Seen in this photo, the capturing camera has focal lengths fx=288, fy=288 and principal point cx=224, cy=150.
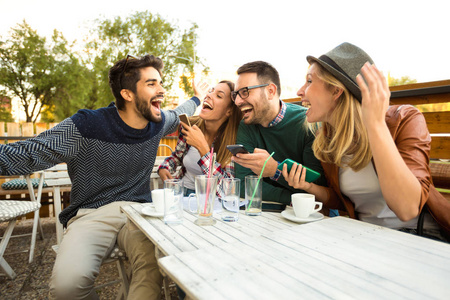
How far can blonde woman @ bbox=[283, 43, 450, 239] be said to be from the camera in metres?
1.18

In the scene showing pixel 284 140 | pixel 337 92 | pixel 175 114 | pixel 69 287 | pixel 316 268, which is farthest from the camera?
pixel 175 114

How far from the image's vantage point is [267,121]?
2.33 meters

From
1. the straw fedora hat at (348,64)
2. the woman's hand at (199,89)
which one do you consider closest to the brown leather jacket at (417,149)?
the straw fedora hat at (348,64)

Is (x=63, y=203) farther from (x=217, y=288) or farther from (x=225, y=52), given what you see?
(x=225, y=52)

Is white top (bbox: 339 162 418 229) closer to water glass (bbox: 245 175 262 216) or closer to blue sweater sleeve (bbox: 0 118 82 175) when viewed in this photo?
water glass (bbox: 245 175 262 216)

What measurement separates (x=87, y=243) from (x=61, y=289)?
0.98 feet

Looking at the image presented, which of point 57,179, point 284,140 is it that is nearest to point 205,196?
point 284,140

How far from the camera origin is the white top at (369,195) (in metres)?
1.52

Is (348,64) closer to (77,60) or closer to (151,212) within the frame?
(151,212)

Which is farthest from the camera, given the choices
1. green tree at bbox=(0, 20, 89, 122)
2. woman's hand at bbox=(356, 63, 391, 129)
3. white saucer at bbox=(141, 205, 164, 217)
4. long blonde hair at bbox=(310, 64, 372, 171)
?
green tree at bbox=(0, 20, 89, 122)

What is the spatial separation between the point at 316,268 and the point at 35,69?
17436mm

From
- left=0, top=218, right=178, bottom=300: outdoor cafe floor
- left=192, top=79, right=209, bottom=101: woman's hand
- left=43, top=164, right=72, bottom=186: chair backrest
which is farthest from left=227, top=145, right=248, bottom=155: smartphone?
left=0, top=218, right=178, bottom=300: outdoor cafe floor

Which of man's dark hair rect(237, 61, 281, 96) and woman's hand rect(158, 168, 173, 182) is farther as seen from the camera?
woman's hand rect(158, 168, 173, 182)

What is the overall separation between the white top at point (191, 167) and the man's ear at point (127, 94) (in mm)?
Answer: 724
